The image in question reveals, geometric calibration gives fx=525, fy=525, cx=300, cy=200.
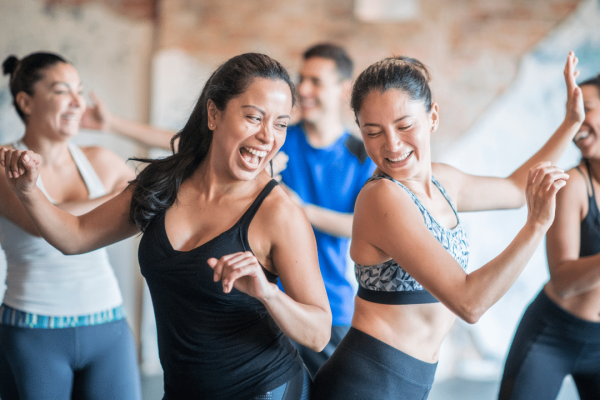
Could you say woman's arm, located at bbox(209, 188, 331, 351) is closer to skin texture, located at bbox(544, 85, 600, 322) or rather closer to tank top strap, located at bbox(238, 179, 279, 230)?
tank top strap, located at bbox(238, 179, 279, 230)

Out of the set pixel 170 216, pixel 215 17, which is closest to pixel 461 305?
pixel 170 216

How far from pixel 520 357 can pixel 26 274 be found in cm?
184

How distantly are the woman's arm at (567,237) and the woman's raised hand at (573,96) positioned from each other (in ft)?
0.97

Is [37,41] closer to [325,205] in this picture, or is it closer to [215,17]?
[215,17]

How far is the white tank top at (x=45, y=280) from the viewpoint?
189 cm

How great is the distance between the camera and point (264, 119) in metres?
1.45

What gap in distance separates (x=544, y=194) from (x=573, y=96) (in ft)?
2.25

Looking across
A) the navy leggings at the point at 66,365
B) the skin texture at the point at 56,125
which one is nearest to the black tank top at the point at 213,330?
the navy leggings at the point at 66,365

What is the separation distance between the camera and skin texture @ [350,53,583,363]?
1202 millimetres

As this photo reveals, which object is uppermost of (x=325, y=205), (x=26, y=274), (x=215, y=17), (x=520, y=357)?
(x=215, y=17)

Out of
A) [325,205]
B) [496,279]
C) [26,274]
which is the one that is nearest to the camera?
[496,279]

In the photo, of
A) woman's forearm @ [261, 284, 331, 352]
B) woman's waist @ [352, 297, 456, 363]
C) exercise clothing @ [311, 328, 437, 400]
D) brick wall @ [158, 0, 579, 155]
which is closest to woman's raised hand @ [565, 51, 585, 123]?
woman's waist @ [352, 297, 456, 363]

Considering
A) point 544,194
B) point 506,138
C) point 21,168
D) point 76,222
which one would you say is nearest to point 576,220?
point 544,194

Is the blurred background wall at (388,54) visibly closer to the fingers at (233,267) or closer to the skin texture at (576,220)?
the skin texture at (576,220)
